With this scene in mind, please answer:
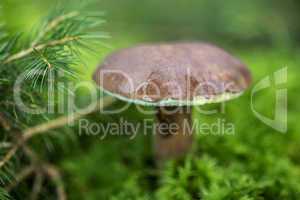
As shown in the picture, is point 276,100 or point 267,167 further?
point 276,100

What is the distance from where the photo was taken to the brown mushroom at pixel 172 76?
1078 millimetres

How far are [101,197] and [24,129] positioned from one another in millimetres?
428

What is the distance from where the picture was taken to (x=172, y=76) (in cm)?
110

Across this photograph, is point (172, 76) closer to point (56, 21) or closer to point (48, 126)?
point (56, 21)

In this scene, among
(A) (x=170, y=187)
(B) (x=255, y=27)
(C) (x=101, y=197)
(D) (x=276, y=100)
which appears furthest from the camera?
(B) (x=255, y=27)

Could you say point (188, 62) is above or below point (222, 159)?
above

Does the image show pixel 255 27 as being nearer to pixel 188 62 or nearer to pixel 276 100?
pixel 276 100

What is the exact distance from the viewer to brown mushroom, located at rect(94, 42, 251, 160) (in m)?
1.08

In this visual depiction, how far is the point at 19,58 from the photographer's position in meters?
1.14

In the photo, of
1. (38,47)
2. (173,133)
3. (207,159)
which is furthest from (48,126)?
(207,159)

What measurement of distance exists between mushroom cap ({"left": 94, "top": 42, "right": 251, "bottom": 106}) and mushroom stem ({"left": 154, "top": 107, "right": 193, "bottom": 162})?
24 centimetres

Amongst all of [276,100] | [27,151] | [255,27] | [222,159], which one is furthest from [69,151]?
[255,27]

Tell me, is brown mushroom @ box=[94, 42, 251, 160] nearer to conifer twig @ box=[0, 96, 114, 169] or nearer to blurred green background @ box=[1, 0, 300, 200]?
blurred green background @ box=[1, 0, 300, 200]

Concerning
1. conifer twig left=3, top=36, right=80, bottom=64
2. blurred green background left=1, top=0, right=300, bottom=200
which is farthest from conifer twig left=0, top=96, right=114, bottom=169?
conifer twig left=3, top=36, right=80, bottom=64
